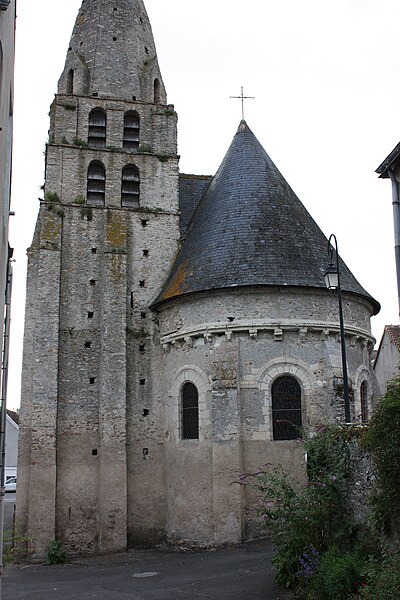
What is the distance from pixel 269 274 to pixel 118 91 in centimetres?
1004

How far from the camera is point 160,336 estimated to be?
20.5m

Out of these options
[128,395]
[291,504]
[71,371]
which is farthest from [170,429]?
[291,504]

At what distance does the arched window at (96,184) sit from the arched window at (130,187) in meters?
0.70

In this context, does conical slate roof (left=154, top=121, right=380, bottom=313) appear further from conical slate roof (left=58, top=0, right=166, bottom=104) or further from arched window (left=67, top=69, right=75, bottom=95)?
arched window (left=67, top=69, right=75, bottom=95)

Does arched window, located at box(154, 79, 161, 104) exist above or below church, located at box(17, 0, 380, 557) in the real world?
above

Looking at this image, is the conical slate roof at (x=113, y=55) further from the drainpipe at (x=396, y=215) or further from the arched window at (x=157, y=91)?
the drainpipe at (x=396, y=215)

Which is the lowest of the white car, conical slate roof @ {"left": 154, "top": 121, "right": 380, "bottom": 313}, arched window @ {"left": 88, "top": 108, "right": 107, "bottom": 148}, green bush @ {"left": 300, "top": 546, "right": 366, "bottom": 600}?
the white car

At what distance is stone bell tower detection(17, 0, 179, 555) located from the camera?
19203 mm

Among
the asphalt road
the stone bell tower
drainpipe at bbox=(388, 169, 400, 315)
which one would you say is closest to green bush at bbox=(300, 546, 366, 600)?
the asphalt road

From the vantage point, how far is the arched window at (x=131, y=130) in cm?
2323

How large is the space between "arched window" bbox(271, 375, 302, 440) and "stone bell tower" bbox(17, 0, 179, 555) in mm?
4069

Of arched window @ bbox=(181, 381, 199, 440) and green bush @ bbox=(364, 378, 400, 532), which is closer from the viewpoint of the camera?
green bush @ bbox=(364, 378, 400, 532)

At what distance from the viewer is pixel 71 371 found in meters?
20.2

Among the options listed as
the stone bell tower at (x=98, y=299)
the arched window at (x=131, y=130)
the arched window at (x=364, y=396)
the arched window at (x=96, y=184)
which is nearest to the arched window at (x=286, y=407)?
the arched window at (x=364, y=396)
